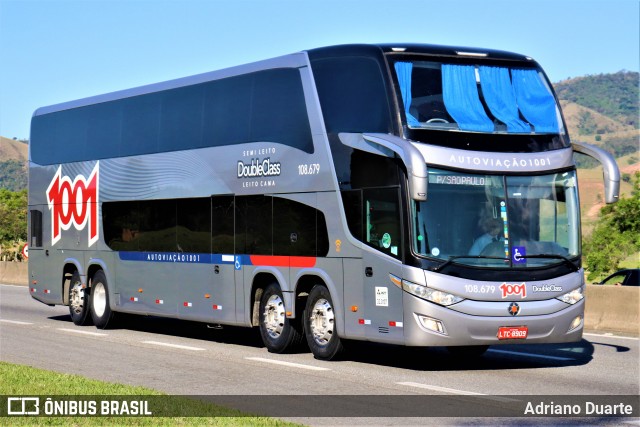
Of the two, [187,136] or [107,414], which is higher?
[187,136]

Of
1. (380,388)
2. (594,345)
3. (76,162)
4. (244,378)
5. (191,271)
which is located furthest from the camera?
(76,162)

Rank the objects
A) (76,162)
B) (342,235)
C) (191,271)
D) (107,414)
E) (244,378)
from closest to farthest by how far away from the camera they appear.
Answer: (107,414), (244,378), (342,235), (191,271), (76,162)

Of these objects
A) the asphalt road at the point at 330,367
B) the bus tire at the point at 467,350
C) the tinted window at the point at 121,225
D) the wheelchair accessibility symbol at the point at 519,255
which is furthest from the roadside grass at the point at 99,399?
the tinted window at the point at 121,225

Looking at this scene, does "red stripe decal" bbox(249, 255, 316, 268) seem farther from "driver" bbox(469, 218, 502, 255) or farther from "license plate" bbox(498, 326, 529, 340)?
"license plate" bbox(498, 326, 529, 340)

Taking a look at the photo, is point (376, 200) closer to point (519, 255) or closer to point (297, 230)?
point (519, 255)

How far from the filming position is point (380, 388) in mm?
13875

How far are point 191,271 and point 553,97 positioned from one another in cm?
727

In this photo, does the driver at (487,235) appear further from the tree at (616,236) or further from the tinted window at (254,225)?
the tree at (616,236)

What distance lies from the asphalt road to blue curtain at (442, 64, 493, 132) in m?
3.26

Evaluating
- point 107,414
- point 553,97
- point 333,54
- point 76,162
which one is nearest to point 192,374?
point 107,414

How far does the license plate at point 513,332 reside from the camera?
15.6 m

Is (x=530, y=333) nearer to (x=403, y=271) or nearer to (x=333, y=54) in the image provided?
(x=403, y=271)

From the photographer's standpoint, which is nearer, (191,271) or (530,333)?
(530,333)

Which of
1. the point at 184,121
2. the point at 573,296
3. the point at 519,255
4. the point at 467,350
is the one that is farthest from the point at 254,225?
the point at 573,296
